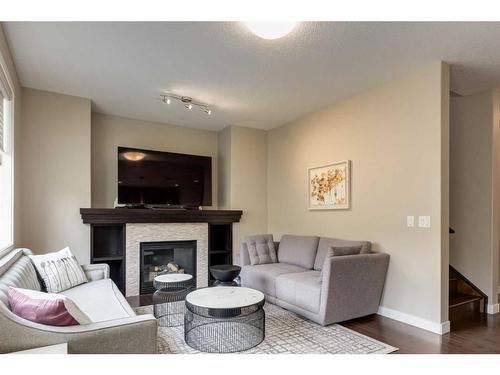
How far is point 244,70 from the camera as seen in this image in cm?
321

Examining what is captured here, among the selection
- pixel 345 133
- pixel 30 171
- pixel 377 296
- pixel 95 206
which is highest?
pixel 345 133

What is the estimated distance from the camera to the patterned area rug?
251cm

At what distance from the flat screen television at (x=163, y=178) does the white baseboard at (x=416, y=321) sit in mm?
2980

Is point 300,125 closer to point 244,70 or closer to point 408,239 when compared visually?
point 244,70

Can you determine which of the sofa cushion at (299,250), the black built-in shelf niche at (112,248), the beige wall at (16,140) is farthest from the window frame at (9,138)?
the sofa cushion at (299,250)

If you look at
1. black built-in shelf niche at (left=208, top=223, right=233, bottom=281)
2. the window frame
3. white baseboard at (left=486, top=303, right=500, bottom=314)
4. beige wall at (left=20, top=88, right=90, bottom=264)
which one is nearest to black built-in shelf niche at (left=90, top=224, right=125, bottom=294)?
beige wall at (left=20, top=88, right=90, bottom=264)

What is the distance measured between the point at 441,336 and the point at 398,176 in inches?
61.0

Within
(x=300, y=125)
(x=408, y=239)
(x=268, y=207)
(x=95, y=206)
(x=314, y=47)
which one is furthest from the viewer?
(x=268, y=207)

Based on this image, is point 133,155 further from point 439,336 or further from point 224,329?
point 439,336

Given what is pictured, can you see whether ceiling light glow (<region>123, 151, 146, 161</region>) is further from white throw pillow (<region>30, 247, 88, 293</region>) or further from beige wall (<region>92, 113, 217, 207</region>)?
white throw pillow (<region>30, 247, 88, 293</region>)

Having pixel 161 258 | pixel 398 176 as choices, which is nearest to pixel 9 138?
pixel 161 258
